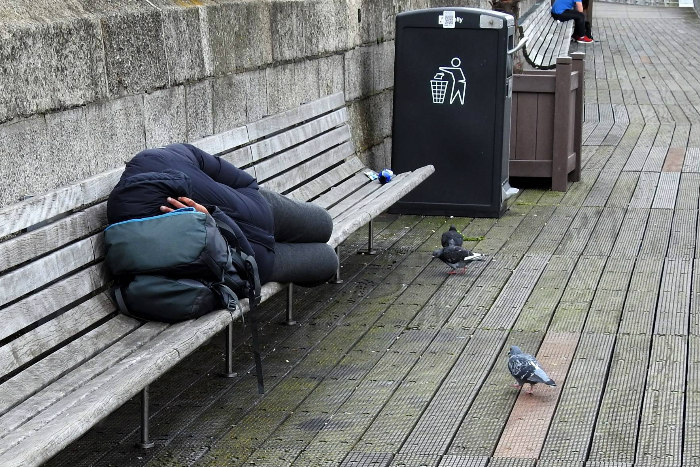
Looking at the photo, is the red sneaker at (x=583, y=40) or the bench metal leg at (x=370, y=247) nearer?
the bench metal leg at (x=370, y=247)

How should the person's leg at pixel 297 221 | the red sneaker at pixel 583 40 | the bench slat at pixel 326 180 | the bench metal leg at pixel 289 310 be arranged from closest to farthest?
1. the person's leg at pixel 297 221
2. the bench metal leg at pixel 289 310
3. the bench slat at pixel 326 180
4. the red sneaker at pixel 583 40

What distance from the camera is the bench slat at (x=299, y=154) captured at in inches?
260

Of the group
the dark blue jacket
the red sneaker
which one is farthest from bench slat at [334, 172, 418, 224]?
the red sneaker

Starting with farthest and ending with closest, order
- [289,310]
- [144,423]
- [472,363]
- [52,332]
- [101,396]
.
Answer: [289,310]
[472,363]
[144,423]
[52,332]
[101,396]

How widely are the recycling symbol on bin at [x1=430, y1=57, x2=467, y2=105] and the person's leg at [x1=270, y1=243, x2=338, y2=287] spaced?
9.55 ft

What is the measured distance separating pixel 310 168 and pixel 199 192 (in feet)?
7.34

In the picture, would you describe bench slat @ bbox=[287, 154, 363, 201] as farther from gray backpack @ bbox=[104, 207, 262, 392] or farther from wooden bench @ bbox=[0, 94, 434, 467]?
gray backpack @ bbox=[104, 207, 262, 392]

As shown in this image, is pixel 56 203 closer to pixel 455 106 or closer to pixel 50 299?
pixel 50 299

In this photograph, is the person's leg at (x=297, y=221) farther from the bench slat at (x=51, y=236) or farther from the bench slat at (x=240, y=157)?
the bench slat at (x=51, y=236)

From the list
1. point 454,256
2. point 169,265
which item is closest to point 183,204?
point 169,265

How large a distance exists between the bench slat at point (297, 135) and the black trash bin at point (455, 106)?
2.55 feet

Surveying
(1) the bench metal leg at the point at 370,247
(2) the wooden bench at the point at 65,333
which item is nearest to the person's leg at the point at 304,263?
(2) the wooden bench at the point at 65,333

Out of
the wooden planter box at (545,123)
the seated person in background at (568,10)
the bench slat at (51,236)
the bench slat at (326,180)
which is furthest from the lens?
the seated person in background at (568,10)

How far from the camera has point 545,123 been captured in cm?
970
